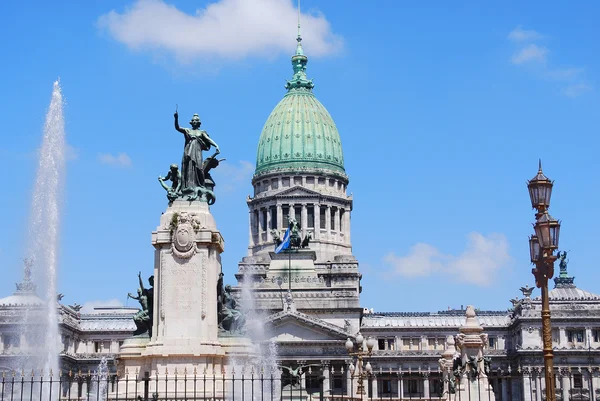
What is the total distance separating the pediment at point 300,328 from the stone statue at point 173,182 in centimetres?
8120

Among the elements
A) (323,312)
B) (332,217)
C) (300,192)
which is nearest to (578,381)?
(323,312)

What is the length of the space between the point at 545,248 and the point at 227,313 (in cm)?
1466

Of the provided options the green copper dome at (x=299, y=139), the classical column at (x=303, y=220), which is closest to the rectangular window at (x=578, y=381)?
the classical column at (x=303, y=220)

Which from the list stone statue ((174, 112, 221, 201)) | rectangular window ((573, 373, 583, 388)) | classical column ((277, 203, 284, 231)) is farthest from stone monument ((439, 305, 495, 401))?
classical column ((277, 203, 284, 231))

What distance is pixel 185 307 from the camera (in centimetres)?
3666

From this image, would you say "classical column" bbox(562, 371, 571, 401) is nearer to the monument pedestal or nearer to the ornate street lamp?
the monument pedestal

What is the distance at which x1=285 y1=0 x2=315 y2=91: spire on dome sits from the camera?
152875 millimetres

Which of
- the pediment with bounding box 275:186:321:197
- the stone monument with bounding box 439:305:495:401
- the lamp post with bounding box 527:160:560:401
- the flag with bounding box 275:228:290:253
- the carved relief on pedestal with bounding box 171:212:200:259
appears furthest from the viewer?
the pediment with bounding box 275:186:321:197

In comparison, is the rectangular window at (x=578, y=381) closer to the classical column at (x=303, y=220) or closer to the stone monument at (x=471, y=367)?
the classical column at (x=303, y=220)

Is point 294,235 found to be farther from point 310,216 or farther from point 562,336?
point 562,336

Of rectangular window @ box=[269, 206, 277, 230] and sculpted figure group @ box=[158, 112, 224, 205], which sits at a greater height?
rectangular window @ box=[269, 206, 277, 230]

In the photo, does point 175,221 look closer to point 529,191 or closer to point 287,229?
point 529,191

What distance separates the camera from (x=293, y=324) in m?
120

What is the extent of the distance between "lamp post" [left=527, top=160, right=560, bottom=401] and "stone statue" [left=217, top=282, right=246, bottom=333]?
1364cm
